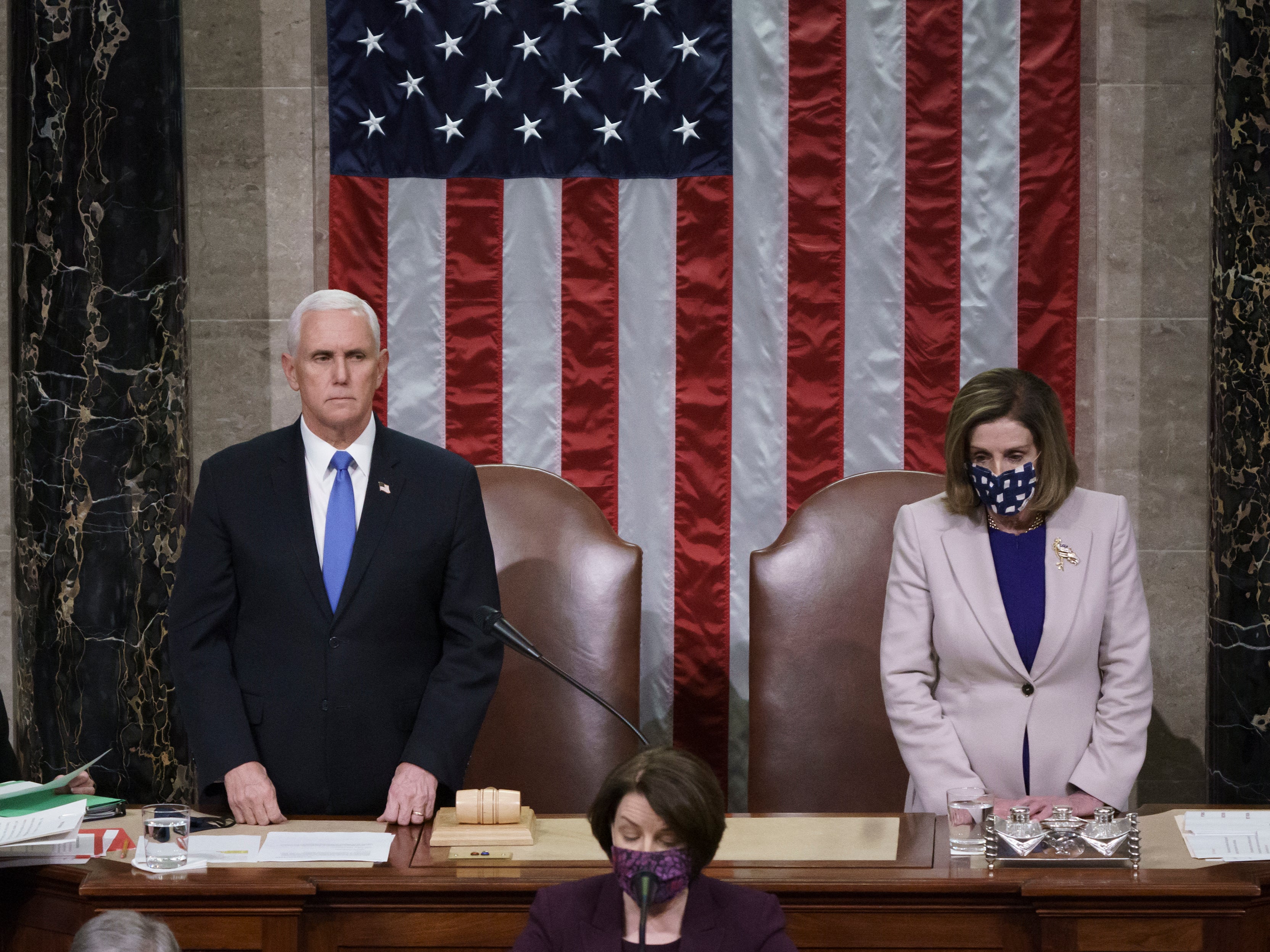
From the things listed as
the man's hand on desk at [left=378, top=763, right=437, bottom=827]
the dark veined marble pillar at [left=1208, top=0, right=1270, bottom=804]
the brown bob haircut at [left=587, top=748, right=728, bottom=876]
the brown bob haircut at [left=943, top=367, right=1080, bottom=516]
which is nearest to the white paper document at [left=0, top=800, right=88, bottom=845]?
the man's hand on desk at [left=378, top=763, right=437, bottom=827]

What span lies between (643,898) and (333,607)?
139 centimetres

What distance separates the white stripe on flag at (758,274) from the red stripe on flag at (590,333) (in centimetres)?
41

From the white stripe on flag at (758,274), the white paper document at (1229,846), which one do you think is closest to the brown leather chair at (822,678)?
the white stripe on flag at (758,274)

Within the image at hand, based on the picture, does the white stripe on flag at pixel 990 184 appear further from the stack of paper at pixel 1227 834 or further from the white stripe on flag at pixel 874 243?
the stack of paper at pixel 1227 834

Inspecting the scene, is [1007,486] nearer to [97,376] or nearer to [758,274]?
[758,274]

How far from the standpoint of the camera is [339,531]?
129 inches

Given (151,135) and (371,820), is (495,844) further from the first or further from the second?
(151,135)

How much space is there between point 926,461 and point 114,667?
273 centimetres

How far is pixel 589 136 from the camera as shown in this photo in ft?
16.2

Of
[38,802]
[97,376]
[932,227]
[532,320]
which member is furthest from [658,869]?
[932,227]

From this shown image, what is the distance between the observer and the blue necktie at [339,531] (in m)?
3.25

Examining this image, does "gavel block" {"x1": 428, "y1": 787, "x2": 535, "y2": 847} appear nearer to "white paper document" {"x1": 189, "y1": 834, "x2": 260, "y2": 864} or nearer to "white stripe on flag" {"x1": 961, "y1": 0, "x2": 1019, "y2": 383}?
"white paper document" {"x1": 189, "y1": 834, "x2": 260, "y2": 864}

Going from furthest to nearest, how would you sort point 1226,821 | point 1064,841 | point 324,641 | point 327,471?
point 327,471 < point 324,641 < point 1226,821 < point 1064,841

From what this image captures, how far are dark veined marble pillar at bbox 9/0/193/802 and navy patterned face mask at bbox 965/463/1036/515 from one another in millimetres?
2644
